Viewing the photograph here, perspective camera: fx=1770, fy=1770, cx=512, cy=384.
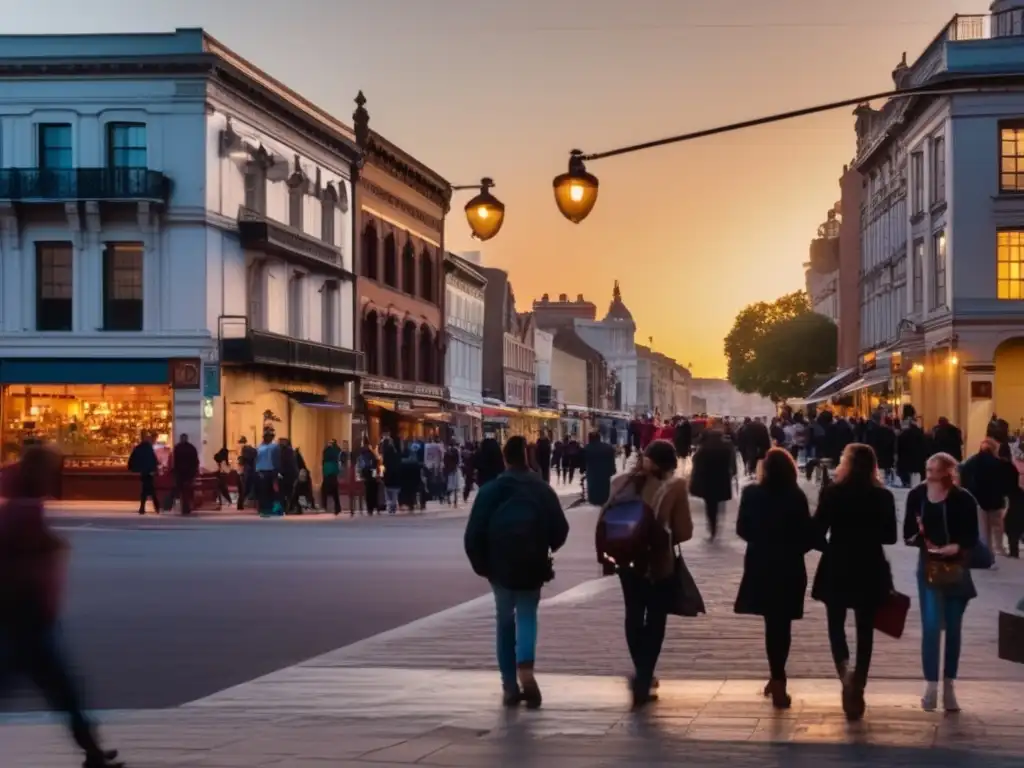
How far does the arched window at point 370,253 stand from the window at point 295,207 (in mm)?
7961

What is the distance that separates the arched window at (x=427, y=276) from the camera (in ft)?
235

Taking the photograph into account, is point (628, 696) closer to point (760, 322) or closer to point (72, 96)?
point (72, 96)

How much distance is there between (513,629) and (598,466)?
2542 centimetres

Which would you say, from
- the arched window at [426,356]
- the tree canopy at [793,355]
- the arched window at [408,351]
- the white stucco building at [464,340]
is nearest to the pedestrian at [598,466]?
the arched window at [408,351]

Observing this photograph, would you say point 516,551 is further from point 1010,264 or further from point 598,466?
point 1010,264

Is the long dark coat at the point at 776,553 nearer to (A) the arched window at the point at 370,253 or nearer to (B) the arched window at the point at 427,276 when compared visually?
(A) the arched window at the point at 370,253

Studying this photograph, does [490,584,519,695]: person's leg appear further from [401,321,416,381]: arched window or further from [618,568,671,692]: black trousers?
[401,321,416,381]: arched window

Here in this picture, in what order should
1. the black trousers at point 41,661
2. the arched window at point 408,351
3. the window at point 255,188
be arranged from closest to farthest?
the black trousers at point 41,661, the window at point 255,188, the arched window at point 408,351

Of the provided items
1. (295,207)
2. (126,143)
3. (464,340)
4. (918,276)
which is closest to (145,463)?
(126,143)

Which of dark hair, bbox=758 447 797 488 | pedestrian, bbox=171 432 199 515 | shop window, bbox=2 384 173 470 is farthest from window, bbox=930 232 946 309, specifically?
dark hair, bbox=758 447 797 488

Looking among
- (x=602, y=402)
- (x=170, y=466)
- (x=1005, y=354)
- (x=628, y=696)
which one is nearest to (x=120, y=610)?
(x=628, y=696)

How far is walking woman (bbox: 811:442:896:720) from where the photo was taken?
11.6 m

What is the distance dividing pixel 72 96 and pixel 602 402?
397 feet

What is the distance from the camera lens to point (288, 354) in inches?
1996
